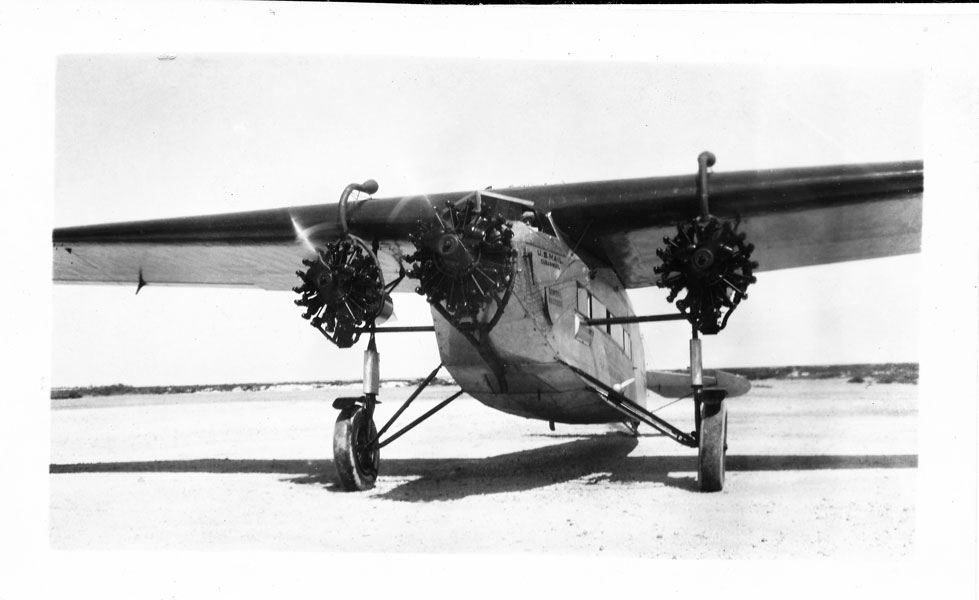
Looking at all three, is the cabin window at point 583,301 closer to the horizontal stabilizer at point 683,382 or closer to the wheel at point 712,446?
the wheel at point 712,446

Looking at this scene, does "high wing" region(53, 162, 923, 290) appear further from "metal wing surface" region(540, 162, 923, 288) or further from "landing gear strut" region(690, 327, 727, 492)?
"landing gear strut" region(690, 327, 727, 492)

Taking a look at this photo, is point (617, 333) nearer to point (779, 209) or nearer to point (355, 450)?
point (779, 209)

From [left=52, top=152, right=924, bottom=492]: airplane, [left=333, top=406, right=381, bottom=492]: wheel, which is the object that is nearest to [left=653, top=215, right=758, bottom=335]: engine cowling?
[left=52, top=152, right=924, bottom=492]: airplane

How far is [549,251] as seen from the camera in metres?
7.96

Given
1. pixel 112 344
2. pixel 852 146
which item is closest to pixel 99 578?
pixel 112 344

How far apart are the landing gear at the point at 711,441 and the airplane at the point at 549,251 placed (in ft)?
0.05

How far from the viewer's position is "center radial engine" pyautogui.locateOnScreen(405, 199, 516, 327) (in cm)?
688

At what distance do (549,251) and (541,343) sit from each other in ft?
3.25

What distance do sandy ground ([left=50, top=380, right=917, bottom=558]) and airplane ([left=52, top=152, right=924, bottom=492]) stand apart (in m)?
Answer: 0.79

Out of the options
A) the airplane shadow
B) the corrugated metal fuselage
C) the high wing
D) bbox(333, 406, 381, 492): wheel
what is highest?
the high wing

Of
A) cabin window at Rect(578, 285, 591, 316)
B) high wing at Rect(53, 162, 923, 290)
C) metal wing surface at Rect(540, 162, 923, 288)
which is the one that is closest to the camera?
metal wing surface at Rect(540, 162, 923, 288)

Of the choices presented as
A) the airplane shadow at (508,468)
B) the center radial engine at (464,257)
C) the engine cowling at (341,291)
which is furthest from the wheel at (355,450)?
the center radial engine at (464,257)

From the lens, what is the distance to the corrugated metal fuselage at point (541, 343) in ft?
24.9

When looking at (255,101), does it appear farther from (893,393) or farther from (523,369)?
(893,393)
